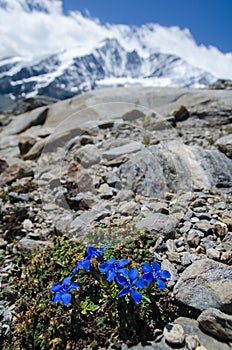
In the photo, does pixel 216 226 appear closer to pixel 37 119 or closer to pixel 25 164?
pixel 25 164

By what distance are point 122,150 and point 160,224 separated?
321 cm

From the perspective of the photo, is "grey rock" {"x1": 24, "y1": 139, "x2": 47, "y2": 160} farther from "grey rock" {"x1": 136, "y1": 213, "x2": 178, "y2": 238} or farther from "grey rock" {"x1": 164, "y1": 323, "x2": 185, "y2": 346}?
"grey rock" {"x1": 164, "y1": 323, "x2": 185, "y2": 346}

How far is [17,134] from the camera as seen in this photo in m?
15.7

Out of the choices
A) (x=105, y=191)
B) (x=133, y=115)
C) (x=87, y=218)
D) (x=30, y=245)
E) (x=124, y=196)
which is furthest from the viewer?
(x=133, y=115)

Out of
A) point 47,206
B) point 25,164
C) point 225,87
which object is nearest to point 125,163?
point 47,206

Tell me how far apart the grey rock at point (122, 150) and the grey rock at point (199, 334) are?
445cm

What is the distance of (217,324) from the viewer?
2922 mm

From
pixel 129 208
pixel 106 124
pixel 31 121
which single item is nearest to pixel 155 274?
pixel 129 208

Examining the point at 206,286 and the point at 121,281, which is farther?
the point at 206,286

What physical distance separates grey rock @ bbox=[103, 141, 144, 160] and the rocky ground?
3 centimetres

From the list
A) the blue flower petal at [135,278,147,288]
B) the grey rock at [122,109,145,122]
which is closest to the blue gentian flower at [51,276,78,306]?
the blue flower petal at [135,278,147,288]

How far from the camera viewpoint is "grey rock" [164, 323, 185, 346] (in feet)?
9.53

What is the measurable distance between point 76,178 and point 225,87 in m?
12.8

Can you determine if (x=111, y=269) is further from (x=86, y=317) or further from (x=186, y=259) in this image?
(x=186, y=259)
